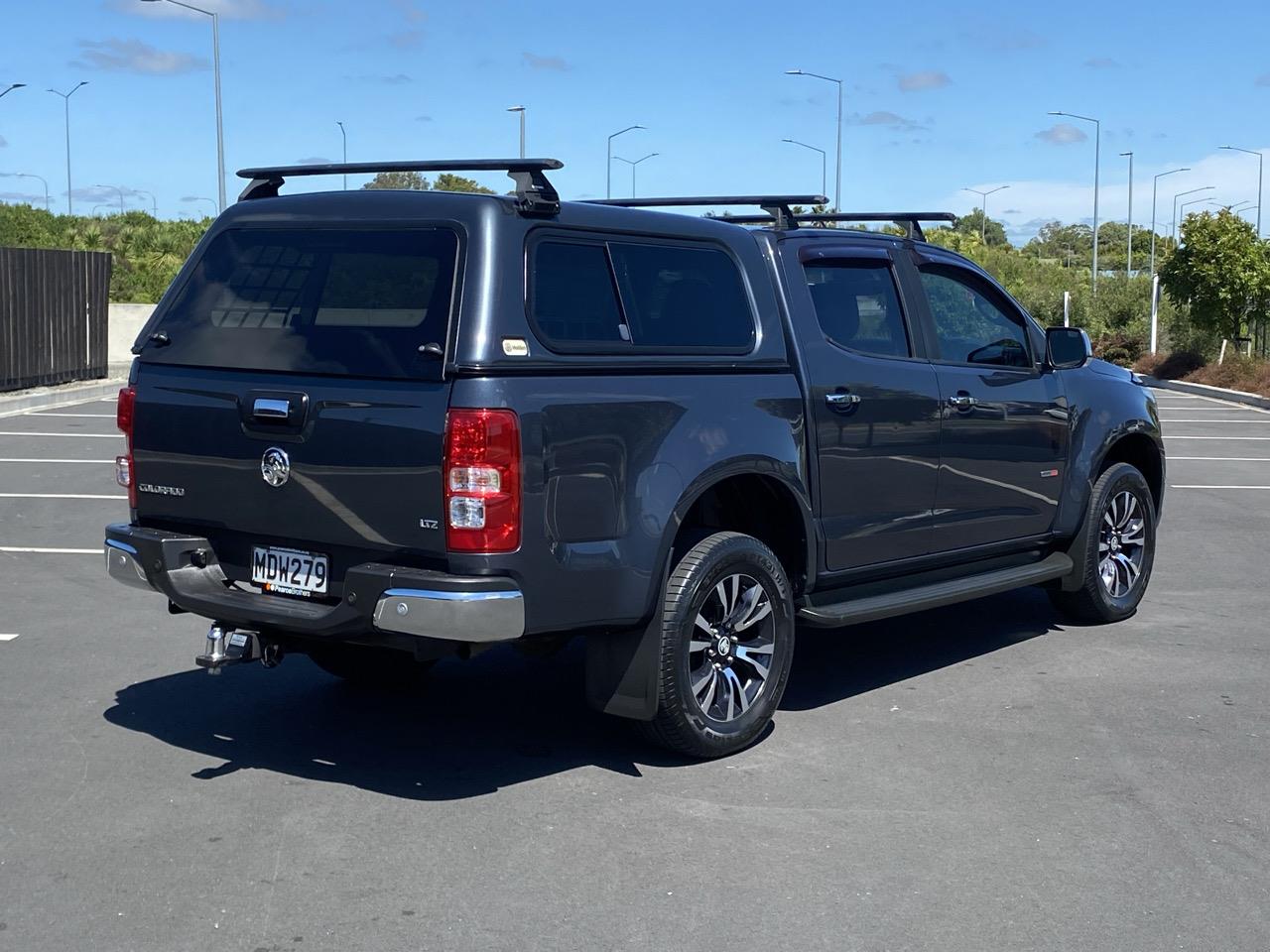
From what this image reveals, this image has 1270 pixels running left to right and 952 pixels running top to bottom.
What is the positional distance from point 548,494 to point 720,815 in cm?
123

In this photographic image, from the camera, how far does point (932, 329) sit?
726 cm

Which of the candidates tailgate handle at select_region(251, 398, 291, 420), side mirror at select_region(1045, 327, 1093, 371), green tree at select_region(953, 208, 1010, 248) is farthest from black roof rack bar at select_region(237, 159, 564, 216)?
green tree at select_region(953, 208, 1010, 248)

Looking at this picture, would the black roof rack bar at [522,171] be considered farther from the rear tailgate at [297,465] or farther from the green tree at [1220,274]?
the green tree at [1220,274]

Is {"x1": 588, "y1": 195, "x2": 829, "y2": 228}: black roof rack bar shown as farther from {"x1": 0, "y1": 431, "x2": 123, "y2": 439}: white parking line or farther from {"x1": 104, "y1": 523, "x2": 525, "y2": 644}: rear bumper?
{"x1": 0, "y1": 431, "x2": 123, "y2": 439}: white parking line

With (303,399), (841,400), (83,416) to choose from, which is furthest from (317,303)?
(83,416)

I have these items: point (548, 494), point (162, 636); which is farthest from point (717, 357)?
point (162, 636)

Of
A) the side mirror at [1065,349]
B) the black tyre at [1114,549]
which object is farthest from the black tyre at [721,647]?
the black tyre at [1114,549]

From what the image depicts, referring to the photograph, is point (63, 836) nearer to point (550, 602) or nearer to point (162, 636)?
point (550, 602)

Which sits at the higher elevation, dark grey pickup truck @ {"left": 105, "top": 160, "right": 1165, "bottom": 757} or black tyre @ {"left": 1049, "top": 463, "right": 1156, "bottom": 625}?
dark grey pickup truck @ {"left": 105, "top": 160, "right": 1165, "bottom": 757}

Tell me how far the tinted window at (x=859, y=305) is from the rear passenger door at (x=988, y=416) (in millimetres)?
241

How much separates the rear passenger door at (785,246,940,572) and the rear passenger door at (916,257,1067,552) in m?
0.19

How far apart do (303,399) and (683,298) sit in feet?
5.10

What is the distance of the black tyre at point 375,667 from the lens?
21.7 ft

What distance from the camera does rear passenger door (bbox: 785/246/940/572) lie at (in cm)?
647
